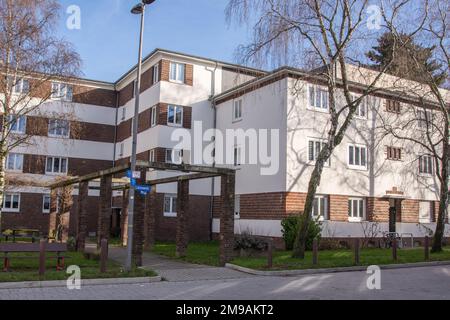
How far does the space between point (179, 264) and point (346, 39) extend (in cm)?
1007

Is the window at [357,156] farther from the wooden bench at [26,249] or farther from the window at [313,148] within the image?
the wooden bench at [26,249]

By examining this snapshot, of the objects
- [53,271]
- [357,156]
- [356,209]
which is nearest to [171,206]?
[356,209]

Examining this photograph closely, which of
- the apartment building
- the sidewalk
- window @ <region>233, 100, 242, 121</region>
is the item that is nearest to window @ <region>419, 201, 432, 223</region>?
the apartment building

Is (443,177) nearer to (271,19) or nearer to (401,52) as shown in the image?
(401,52)

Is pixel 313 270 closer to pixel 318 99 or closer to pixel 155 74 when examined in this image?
pixel 318 99

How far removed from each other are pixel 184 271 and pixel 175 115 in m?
16.8

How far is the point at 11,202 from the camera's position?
33.2m

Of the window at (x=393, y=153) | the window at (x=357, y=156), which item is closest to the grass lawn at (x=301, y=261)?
the window at (x=357, y=156)

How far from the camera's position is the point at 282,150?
25047 mm

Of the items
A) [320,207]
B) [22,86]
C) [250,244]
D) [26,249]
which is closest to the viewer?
[26,249]

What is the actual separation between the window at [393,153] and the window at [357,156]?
1.93 meters

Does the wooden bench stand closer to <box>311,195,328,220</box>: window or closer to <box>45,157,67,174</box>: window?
<box>311,195,328,220</box>: window

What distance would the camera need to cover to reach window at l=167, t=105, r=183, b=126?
3067 centimetres

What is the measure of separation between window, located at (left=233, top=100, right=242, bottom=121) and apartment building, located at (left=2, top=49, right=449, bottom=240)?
8 centimetres
